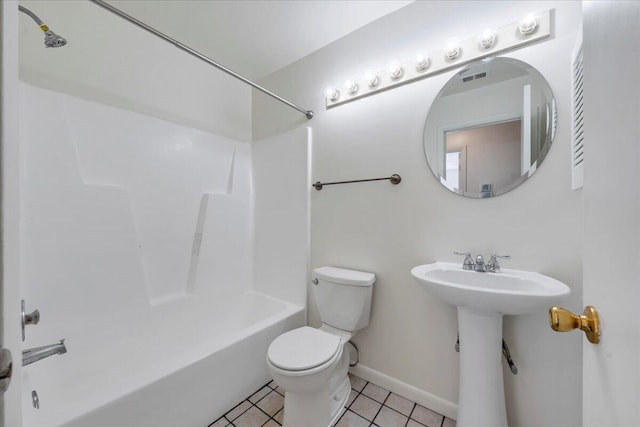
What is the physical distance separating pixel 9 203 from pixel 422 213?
59.8 inches

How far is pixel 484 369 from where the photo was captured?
115 cm

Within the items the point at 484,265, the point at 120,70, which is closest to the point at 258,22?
the point at 120,70

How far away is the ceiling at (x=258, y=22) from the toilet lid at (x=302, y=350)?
1960mm

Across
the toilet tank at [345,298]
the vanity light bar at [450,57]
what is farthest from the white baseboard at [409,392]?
the vanity light bar at [450,57]

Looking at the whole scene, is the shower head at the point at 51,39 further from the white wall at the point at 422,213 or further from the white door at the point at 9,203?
the white wall at the point at 422,213

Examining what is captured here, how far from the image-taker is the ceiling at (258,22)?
155 centimetres

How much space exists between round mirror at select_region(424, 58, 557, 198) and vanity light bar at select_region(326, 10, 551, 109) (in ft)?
0.22

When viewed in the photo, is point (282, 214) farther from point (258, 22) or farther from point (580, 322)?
point (580, 322)

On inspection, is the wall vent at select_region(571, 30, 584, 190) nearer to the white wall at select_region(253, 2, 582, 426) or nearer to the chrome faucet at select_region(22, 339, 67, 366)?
the white wall at select_region(253, 2, 582, 426)

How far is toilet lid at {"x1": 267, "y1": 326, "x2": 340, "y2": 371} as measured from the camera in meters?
1.18

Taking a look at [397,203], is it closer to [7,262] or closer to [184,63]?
[7,262]

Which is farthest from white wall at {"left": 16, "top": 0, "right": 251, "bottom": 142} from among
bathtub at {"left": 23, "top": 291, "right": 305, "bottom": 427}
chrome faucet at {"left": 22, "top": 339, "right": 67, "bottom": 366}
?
chrome faucet at {"left": 22, "top": 339, "right": 67, "bottom": 366}

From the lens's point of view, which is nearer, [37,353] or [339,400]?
[37,353]

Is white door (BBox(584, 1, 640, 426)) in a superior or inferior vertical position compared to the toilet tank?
superior
